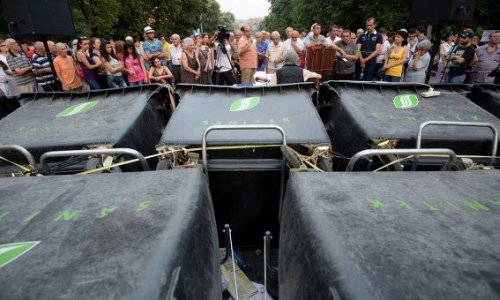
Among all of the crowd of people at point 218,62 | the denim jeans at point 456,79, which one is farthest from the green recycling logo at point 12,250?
the denim jeans at point 456,79

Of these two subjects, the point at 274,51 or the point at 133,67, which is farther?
the point at 274,51

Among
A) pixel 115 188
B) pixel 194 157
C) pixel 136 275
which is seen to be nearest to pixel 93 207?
pixel 115 188

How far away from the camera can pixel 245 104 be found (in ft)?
9.77

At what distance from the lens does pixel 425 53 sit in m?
6.72

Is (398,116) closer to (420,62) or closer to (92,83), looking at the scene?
(420,62)

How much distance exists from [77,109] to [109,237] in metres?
2.32

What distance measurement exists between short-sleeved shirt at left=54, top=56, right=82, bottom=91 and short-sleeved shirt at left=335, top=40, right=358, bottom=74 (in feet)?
20.4

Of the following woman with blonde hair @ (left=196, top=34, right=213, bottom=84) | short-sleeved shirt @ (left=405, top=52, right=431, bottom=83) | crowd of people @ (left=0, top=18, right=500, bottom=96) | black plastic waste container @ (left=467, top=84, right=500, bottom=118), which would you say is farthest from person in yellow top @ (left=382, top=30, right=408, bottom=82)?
woman with blonde hair @ (left=196, top=34, right=213, bottom=84)

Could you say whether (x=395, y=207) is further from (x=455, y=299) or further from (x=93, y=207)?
(x=93, y=207)

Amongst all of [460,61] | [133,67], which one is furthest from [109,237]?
[460,61]

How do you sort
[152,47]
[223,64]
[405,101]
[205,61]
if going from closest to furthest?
[405,101] < [223,64] < [205,61] < [152,47]

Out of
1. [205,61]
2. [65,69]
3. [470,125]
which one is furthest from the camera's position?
[205,61]

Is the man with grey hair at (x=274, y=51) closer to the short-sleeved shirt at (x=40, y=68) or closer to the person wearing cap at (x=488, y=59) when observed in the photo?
the person wearing cap at (x=488, y=59)

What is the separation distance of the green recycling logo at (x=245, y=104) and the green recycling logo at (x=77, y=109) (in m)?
1.47
